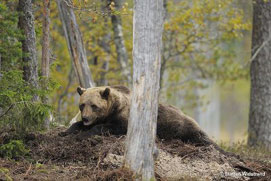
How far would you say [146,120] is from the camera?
5.90 metres

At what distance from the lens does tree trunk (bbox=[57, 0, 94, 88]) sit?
10.2 meters

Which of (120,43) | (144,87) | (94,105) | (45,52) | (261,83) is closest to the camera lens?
(144,87)

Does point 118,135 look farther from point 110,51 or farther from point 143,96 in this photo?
point 110,51

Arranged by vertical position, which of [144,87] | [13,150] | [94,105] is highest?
[144,87]

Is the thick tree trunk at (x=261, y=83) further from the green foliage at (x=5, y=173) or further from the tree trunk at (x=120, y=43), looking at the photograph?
the green foliage at (x=5, y=173)

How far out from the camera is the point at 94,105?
838cm

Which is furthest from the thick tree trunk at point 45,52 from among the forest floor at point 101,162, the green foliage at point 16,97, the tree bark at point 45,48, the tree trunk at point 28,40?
the forest floor at point 101,162

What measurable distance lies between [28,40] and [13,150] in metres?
2.15

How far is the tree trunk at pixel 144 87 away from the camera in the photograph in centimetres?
589

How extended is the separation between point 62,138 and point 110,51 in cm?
839

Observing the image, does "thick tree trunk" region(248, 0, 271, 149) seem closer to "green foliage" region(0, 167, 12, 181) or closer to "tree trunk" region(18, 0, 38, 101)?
"tree trunk" region(18, 0, 38, 101)

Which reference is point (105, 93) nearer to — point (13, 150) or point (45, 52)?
point (45, 52)

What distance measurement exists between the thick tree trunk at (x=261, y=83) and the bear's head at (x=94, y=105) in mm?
5279

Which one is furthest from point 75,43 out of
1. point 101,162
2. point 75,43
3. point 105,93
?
point 101,162
